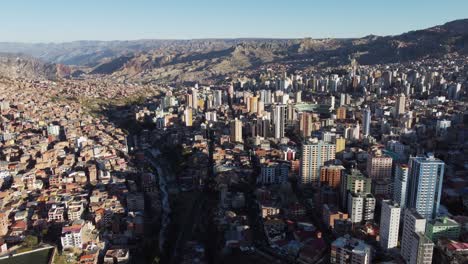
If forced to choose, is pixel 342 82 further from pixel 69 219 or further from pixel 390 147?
pixel 69 219

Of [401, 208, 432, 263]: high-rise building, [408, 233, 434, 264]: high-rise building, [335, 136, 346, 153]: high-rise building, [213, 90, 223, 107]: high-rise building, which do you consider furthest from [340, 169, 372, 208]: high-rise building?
[213, 90, 223, 107]: high-rise building

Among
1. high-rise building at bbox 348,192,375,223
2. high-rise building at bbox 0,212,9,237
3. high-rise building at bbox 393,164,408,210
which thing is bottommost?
high-rise building at bbox 0,212,9,237

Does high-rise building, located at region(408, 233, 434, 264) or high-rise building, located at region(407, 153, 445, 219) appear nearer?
high-rise building, located at region(408, 233, 434, 264)

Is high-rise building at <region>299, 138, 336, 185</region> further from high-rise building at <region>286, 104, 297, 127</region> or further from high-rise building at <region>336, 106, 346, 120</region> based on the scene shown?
high-rise building at <region>336, 106, 346, 120</region>

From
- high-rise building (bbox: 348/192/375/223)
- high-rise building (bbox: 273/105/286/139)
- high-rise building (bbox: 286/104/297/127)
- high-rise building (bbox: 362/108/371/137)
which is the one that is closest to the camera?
high-rise building (bbox: 348/192/375/223)

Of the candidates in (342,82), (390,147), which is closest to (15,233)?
(390,147)

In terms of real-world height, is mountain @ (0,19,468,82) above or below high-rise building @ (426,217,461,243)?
above
